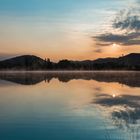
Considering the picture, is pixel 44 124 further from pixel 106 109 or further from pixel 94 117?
pixel 106 109

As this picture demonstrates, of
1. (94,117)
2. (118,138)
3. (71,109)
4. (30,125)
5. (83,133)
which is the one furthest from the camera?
(71,109)

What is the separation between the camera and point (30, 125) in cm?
1399

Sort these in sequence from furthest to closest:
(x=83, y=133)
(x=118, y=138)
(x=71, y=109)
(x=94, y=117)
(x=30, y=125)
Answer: (x=71, y=109)
(x=94, y=117)
(x=30, y=125)
(x=83, y=133)
(x=118, y=138)

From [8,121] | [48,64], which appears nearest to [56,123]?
[8,121]

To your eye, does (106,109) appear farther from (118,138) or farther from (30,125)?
(118,138)

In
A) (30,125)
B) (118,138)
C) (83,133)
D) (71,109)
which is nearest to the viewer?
(118,138)

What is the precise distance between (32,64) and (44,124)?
137877 millimetres

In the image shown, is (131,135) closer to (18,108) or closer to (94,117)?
(94,117)

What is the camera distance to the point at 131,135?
39.7 feet

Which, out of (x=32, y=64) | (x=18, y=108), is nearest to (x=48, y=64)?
(x=32, y=64)

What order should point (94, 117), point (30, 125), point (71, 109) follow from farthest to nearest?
point (71, 109)
point (94, 117)
point (30, 125)

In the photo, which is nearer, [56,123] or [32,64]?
[56,123]

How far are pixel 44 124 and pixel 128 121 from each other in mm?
3113

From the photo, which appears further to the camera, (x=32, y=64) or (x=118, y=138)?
(x=32, y=64)
